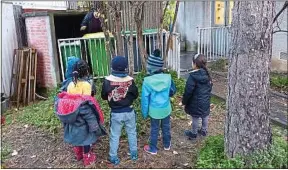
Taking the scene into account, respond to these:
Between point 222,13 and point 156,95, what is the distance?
7.45m

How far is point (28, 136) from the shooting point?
15.6 ft

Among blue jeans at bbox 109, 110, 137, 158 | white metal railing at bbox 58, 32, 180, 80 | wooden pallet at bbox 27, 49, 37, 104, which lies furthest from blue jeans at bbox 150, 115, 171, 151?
wooden pallet at bbox 27, 49, 37, 104

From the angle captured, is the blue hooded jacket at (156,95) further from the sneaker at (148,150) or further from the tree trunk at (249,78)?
the tree trunk at (249,78)

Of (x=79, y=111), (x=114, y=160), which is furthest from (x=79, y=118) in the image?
(x=114, y=160)

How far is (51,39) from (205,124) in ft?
13.0

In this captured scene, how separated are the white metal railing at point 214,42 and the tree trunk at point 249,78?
6013 mm

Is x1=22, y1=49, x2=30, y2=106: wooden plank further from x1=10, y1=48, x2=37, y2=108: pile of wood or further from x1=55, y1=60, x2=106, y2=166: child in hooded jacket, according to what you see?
x1=55, y1=60, x2=106, y2=166: child in hooded jacket

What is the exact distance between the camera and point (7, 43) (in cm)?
679

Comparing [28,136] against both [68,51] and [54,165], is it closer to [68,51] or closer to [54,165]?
[54,165]

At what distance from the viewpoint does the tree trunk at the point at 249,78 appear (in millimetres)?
3080

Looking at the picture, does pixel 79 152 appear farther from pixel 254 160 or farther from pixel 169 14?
pixel 169 14

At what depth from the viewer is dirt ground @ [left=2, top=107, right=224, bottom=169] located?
12.6 feet

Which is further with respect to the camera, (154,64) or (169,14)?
(169,14)

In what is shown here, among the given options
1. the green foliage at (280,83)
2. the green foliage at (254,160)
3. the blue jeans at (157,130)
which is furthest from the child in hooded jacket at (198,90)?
the green foliage at (280,83)
